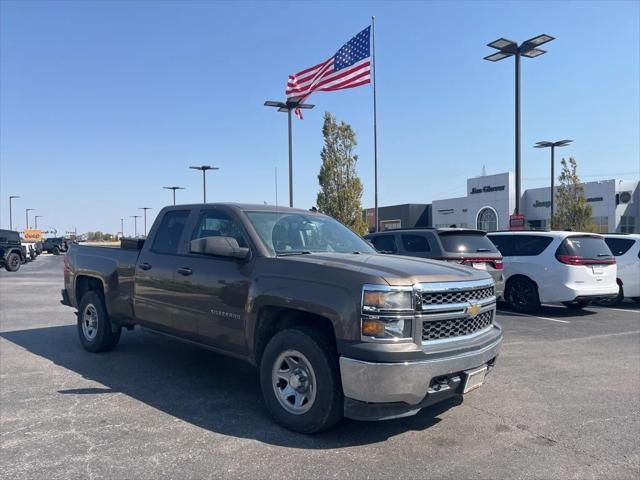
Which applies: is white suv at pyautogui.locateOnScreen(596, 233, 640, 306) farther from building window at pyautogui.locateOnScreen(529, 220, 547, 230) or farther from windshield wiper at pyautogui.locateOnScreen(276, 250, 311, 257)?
building window at pyautogui.locateOnScreen(529, 220, 547, 230)

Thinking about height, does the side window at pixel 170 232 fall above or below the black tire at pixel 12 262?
above

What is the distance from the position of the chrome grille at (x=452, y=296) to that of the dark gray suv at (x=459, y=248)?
17.8 feet

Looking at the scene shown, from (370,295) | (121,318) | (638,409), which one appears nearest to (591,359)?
(638,409)

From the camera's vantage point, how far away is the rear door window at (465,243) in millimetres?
10398

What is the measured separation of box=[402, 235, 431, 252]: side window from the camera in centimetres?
1061

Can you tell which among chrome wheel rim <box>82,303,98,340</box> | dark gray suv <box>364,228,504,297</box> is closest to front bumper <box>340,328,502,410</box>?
chrome wheel rim <box>82,303,98,340</box>

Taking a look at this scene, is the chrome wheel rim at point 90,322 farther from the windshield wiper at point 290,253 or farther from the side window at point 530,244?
the side window at point 530,244

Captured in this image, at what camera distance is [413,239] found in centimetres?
1091

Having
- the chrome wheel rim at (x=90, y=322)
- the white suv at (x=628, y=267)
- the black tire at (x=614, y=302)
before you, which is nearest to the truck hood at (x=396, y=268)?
the chrome wheel rim at (x=90, y=322)

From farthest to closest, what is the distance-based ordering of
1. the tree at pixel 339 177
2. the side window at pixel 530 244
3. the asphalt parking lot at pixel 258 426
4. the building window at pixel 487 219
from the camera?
the building window at pixel 487 219 < the tree at pixel 339 177 < the side window at pixel 530 244 < the asphalt parking lot at pixel 258 426

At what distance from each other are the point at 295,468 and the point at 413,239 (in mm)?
7616

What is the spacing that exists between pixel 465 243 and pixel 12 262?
76.6ft

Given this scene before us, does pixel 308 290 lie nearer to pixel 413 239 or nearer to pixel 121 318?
pixel 121 318

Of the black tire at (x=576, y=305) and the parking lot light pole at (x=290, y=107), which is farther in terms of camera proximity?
the parking lot light pole at (x=290, y=107)
